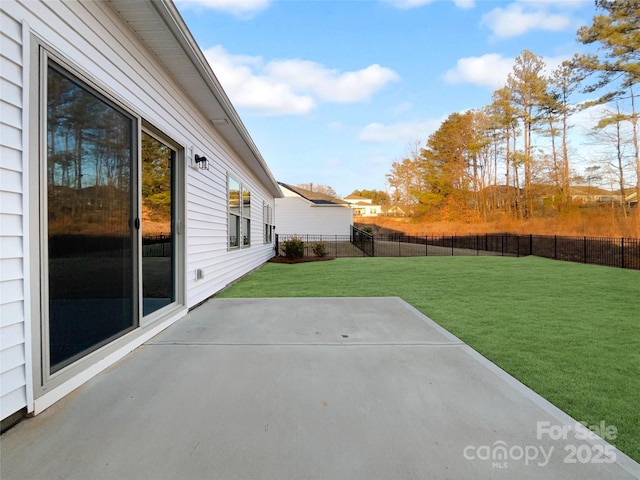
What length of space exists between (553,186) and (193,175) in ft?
63.6

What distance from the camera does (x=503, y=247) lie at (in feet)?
51.4

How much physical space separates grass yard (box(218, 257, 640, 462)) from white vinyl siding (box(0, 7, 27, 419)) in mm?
3049

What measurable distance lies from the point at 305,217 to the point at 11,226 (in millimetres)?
17209

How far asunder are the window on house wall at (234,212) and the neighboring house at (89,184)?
80.0 inches

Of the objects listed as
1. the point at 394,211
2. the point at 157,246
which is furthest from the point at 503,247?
the point at 157,246

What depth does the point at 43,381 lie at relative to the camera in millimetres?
1792

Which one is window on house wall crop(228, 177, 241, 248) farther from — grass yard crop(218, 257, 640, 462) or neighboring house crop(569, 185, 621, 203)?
neighboring house crop(569, 185, 621, 203)

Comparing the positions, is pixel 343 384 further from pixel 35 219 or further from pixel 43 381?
pixel 35 219

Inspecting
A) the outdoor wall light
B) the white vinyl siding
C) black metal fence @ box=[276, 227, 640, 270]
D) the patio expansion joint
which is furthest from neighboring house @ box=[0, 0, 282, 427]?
black metal fence @ box=[276, 227, 640, 270]

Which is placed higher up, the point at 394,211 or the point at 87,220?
the point at 394,211

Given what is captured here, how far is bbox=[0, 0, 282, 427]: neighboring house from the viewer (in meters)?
1.64

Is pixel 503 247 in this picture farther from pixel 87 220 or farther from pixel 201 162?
pixel 87 220

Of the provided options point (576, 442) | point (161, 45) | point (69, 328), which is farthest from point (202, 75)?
point (576, 442)

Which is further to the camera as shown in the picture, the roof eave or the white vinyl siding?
the roof eave
